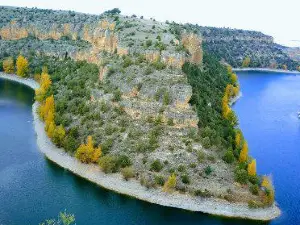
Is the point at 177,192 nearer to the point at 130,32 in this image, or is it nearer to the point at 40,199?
the point at 40,199

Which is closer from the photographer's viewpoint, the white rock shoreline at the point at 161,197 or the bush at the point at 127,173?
the white rock shoreline at the point at 161,197

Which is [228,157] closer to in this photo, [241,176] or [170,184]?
[241,176]

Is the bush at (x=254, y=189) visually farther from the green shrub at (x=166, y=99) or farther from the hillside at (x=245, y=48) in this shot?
the hillside at (x=245, y=48)

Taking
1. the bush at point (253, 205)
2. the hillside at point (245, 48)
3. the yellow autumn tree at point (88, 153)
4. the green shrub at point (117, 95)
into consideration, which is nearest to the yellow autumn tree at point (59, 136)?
the yellow autumn tree at point (88, 153)

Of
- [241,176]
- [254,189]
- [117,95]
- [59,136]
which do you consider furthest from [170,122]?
[59,136]

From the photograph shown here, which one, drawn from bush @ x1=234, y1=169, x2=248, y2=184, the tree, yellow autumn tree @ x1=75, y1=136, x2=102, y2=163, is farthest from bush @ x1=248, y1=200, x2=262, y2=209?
the tree

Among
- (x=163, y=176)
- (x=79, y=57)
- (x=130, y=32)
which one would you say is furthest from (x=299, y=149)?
(x=79, y=57)

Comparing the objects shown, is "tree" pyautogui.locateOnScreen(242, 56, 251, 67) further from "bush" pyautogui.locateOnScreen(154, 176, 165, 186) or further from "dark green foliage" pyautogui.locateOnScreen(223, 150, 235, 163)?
"bush" pyautogui.locateOnScreen(154, 176, 165, 186)
